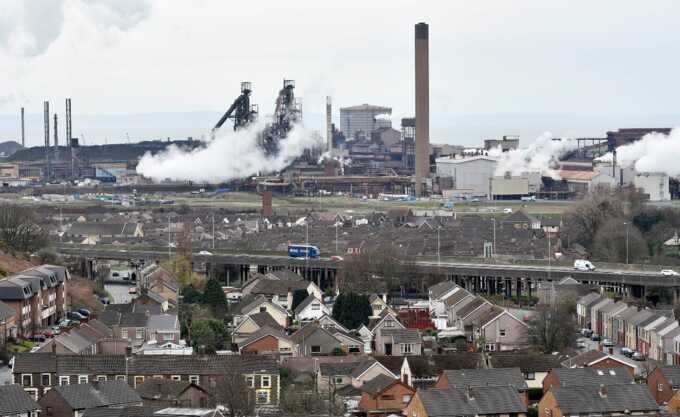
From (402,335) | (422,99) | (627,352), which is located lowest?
(627,352)

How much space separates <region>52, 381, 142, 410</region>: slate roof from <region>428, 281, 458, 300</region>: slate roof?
22834mm

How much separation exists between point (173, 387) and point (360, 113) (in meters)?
162

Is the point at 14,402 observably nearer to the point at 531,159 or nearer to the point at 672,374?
the point at 672,374

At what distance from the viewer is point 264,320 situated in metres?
43.7

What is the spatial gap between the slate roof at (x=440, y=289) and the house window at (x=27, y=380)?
69.0 ft

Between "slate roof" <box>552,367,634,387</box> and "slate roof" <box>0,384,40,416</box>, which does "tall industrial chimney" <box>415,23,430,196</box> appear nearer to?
"slate roof" <box>552,367,634,387</box>

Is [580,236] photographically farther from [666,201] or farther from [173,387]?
[173,387]

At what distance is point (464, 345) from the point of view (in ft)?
134

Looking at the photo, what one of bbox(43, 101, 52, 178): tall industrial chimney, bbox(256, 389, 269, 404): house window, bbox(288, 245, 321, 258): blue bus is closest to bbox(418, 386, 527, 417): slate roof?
bbox(256, 389, 269, 404): house window

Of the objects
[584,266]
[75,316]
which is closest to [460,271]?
[584,266]

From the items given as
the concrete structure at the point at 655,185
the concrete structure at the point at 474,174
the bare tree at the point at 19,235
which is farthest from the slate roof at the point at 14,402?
the concrete structure at the point at 474,174

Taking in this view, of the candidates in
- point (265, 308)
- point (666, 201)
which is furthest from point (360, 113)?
point (265, 308)

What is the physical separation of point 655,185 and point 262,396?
251 ft

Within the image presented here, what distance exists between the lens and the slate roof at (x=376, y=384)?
32.0 metres
